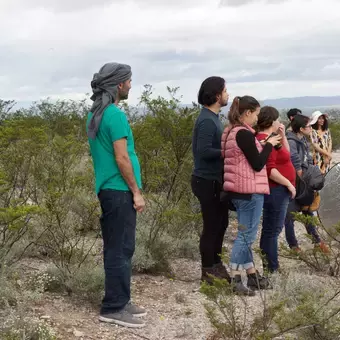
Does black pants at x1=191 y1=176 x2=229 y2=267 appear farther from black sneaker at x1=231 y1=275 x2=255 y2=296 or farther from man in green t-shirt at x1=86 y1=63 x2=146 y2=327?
man in green t-shirt at x1=86 y1=63 x2=146 y2=327

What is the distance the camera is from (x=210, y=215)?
15.5ft

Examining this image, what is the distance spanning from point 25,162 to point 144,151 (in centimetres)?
140

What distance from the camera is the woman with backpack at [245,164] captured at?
439 cm

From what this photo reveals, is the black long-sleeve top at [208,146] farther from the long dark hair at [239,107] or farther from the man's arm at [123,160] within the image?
the man's arm at [123,160]

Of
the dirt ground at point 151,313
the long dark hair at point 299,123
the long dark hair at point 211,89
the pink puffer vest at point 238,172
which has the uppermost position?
the long dark hair at point 211,89

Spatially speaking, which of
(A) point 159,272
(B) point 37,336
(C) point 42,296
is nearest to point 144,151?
(A) point 159,272

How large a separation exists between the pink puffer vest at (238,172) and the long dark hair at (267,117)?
1.37 ft

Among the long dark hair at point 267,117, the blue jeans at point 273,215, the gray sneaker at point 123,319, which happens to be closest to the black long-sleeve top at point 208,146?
the long dark hair at point 267,117

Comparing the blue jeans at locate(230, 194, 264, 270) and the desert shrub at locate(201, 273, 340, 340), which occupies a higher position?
the blue jeans at locate(230, 194, 264, 270)

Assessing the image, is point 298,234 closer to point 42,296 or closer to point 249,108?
point 249,108

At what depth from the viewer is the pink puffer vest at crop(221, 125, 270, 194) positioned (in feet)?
14.5

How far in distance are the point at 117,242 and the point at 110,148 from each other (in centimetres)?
63

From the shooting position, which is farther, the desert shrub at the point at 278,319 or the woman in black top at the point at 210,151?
the woman in black top at the point at 210,151

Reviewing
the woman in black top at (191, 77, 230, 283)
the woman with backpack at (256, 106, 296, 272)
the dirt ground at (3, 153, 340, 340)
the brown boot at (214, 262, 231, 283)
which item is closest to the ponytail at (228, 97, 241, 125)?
the woman in black top at (191, 77, 230, 283)
